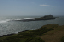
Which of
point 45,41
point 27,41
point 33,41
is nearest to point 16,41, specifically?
point 27,41

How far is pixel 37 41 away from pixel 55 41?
4.34 metres

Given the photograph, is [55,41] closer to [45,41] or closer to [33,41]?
[45,41]

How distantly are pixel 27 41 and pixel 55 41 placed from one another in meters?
6.39

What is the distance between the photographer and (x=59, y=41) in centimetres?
2078

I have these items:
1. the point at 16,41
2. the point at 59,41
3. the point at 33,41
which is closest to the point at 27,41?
the point at 33,41

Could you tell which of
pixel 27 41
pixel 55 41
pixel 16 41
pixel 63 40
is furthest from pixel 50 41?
pixel 16 41

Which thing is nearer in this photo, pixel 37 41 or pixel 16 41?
pixel 37 41

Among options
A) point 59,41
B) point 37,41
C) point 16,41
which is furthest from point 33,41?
point 59,41

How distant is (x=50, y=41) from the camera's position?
21.1 meters

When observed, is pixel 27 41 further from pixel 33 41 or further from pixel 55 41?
pixel 55 41

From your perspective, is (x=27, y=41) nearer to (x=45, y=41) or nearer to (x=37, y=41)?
(x=37, y=41)

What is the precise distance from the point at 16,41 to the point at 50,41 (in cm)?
800

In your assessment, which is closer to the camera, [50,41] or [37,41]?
[37,41]

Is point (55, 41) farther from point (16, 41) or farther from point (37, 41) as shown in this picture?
point (16, 41)
